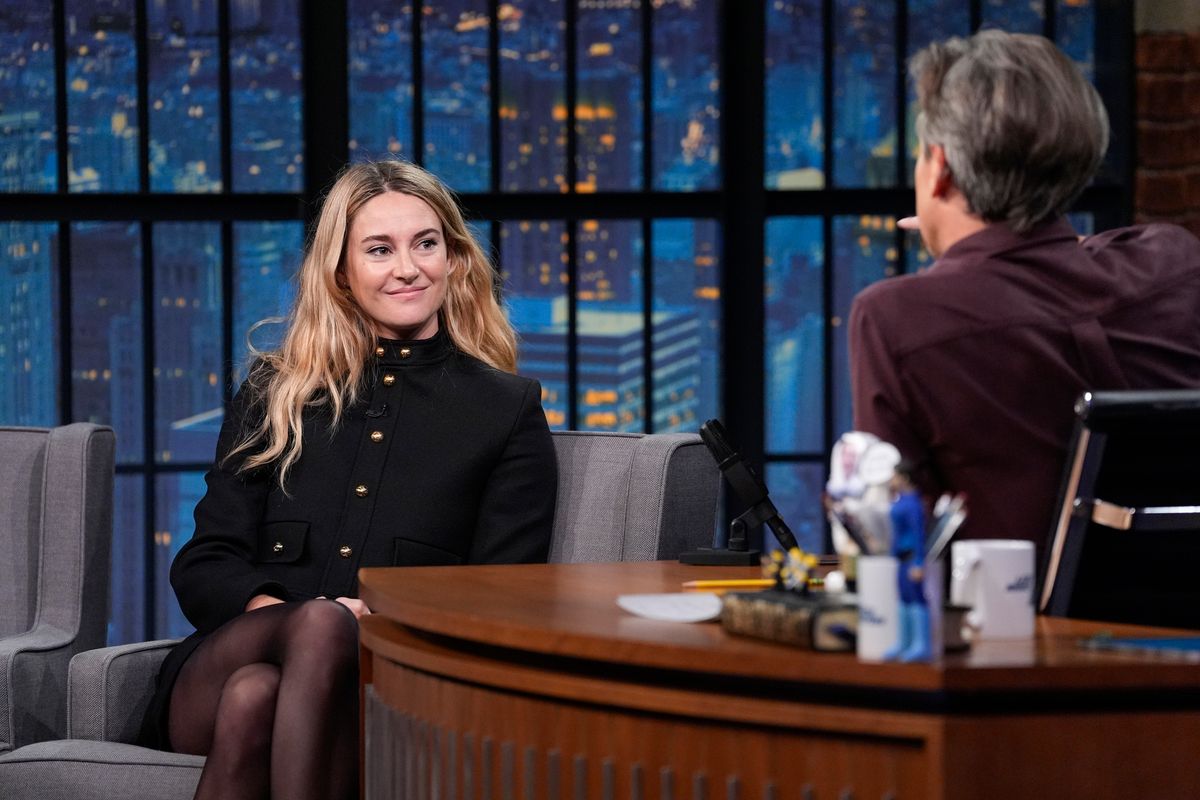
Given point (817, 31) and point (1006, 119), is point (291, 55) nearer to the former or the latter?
point (817, 31)

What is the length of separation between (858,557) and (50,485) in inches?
82.3

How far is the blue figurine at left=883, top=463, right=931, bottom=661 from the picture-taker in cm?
127

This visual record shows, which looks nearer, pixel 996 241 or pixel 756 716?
pixel 756 716

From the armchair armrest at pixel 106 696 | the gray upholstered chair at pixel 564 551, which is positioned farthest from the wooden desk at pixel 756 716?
the armchair armrest at pixel 106 696

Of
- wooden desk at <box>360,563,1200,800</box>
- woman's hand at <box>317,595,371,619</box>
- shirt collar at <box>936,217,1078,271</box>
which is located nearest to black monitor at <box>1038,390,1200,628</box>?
wooden desk at <box>360,563,1200,800</box>

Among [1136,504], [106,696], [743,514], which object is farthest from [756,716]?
[106,696]

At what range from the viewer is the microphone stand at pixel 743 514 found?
7.11 ft

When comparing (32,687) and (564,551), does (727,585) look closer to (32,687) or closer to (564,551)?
(564,551)

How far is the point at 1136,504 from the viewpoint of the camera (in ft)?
4.87

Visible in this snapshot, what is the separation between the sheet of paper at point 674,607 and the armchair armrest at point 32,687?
151 cm

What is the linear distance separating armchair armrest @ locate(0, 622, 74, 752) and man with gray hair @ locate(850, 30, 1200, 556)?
69.2 inches

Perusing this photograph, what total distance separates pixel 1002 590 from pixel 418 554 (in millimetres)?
1478

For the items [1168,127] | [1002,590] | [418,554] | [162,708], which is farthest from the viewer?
[1168,127]

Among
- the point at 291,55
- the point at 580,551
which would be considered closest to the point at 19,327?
the point at 291,55
